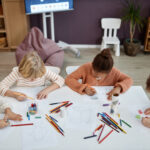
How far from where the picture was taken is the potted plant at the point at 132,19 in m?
3.88

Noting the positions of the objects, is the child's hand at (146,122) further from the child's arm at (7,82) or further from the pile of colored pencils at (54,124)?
the child's arm at (7,82)

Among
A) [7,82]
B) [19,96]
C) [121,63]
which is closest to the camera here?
[19,96]

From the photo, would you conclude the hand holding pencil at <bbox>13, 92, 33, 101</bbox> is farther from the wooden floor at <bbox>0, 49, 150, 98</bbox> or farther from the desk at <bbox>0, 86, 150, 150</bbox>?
the wooden floor at <bbox>0, 49, 150, 98</bbox>

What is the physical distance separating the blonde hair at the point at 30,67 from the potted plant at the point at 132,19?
2.77m

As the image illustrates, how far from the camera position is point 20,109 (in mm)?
1456

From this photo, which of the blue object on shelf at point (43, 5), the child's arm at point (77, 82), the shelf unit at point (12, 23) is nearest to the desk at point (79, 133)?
the child's arm at point (77, 82)

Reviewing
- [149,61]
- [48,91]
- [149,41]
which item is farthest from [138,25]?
[48,91]

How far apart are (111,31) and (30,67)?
3.07 metres

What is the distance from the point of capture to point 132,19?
3.90 m

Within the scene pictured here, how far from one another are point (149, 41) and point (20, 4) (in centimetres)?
279

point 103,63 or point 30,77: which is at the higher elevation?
point 103,63

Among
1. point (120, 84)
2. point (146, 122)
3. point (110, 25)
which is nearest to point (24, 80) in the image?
point (120, 84)

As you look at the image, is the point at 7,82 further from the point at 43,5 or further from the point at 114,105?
the point at 43,5

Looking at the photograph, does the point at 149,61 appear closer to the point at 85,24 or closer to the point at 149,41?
the point at 149,41
